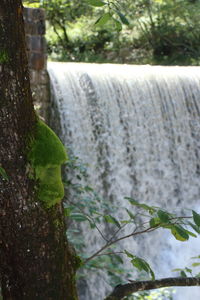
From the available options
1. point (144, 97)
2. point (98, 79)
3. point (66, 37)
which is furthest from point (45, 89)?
point (66, 37)

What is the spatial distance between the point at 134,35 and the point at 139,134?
23.2 feet

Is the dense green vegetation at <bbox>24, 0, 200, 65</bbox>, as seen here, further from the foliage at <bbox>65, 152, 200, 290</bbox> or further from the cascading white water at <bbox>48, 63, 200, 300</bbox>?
the foliage at <bbox>65, 152, 200, 290</bbox>

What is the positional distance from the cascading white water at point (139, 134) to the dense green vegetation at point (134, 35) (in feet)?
17.4

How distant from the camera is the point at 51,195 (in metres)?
1.22

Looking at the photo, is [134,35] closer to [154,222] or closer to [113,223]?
[113,223]

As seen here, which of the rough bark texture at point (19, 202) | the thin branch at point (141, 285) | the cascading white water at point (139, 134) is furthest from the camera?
the cascading white water at point (139, 134)

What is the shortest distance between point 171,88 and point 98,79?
1.27 meters

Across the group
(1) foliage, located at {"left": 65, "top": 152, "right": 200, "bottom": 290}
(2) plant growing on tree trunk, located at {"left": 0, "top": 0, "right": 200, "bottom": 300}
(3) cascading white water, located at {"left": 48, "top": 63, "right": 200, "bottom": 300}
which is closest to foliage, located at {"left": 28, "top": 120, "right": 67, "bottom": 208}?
(2) plant growing on tree trunk, located at {"left": 0, "top": 0, "right": 200, "bottom": 300}

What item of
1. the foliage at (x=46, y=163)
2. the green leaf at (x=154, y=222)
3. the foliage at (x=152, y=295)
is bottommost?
the foliage at (x=152, y=295)

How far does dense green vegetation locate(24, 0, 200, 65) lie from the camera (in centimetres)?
1330

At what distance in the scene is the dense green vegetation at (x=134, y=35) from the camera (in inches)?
524

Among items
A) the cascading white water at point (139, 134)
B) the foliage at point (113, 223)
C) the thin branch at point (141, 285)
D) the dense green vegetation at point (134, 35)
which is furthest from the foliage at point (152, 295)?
the dense green vegetation at point (134, 35)

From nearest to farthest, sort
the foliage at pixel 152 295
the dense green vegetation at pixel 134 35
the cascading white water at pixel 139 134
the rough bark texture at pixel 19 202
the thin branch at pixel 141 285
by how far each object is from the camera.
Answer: the rough bark texture at pixel 19 202
the thin branch at pixel 141 285
the foliage at pixel 152 295
the cascading white water at pixel 139 134
the dense green vegetation at pixel 134 35

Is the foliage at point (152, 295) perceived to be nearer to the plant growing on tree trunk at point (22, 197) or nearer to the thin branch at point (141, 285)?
the thin branch at point (141, 285)
